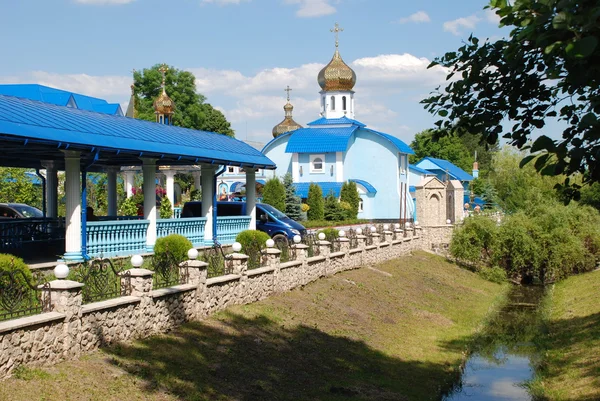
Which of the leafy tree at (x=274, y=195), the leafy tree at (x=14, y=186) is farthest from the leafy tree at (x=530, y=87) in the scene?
the leafy tree at (x=274, y=195)

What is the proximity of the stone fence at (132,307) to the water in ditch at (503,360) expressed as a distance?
4.51 metres

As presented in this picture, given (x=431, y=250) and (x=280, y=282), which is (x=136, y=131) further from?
(x=431, y=250)

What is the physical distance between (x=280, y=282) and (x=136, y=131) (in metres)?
5.58

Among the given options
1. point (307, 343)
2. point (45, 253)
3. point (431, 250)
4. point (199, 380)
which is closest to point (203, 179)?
point (45, 253)

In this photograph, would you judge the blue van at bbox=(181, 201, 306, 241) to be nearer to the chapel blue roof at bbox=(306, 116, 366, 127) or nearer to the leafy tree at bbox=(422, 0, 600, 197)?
the leafy tree at bbox=(422, 0, 600, 197)

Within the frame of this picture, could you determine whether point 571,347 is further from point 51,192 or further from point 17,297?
point 51,192

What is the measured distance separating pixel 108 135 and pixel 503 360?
10486mm

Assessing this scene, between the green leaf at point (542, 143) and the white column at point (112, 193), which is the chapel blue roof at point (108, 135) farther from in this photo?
the green leaf at point (542, 143)

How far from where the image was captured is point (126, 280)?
11.5 m

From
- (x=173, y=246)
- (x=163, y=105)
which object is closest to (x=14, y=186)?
(x=163, y=105)

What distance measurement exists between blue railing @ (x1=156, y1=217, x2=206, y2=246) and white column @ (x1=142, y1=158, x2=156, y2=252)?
478 millimetres

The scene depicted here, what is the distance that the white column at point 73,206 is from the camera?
52.7ft

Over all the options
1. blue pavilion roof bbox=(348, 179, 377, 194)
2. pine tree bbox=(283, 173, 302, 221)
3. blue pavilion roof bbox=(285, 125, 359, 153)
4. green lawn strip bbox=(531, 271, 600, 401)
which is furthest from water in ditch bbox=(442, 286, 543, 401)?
blue pavilion roof bbox=(285, 125, 359, 153)

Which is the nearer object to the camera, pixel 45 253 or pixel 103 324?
pixel 103 324
